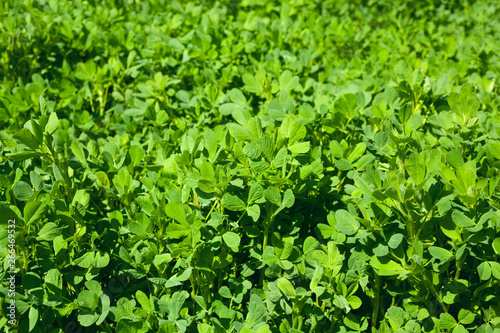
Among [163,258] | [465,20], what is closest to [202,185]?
[163,258]

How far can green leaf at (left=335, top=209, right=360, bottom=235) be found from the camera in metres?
1.51

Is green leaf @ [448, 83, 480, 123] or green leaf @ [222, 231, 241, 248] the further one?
green leaf @ [448, 83, 480, 123]

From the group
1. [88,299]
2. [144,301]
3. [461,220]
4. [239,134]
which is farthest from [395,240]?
[88,299]

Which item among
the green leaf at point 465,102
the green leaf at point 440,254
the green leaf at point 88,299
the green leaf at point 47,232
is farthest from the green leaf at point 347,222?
the green leaf at point 47,232

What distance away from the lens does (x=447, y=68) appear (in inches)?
109

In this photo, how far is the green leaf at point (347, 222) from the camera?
1506mm

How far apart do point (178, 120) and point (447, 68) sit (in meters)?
1.65

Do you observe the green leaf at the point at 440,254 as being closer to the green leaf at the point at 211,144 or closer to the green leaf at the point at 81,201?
the green leaf at the point at 211,144

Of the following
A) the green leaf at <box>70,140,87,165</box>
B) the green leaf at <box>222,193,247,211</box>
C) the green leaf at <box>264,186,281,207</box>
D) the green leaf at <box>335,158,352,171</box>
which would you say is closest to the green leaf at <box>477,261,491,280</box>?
the green leaf at <box>335,158,352,171</box>

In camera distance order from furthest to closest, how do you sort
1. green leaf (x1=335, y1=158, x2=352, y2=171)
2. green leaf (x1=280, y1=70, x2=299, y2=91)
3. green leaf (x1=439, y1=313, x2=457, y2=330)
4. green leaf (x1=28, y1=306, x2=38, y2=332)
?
green leaf (x1=280, y1=70, x2=299, y2=91) < green leaf (x1=335, y1=158, x2=352, y2=171) < green leaf (x1=439, y1=313, x2=457, y2=330) < green leaf (x1=28, y1=306, x2=38, y2=332)

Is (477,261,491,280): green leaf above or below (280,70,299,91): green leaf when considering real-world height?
below

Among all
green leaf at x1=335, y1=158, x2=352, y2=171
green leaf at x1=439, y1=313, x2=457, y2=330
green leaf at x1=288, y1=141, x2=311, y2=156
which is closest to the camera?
green leaf at x1=439, y1=313, x2=457, y2=330

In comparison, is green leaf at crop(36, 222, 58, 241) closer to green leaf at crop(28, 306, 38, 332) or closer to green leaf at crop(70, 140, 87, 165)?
green leaf at crop(28, 306, 38, 332)

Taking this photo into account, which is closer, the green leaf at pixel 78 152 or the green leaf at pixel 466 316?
the green leaf at pixel 466 316
